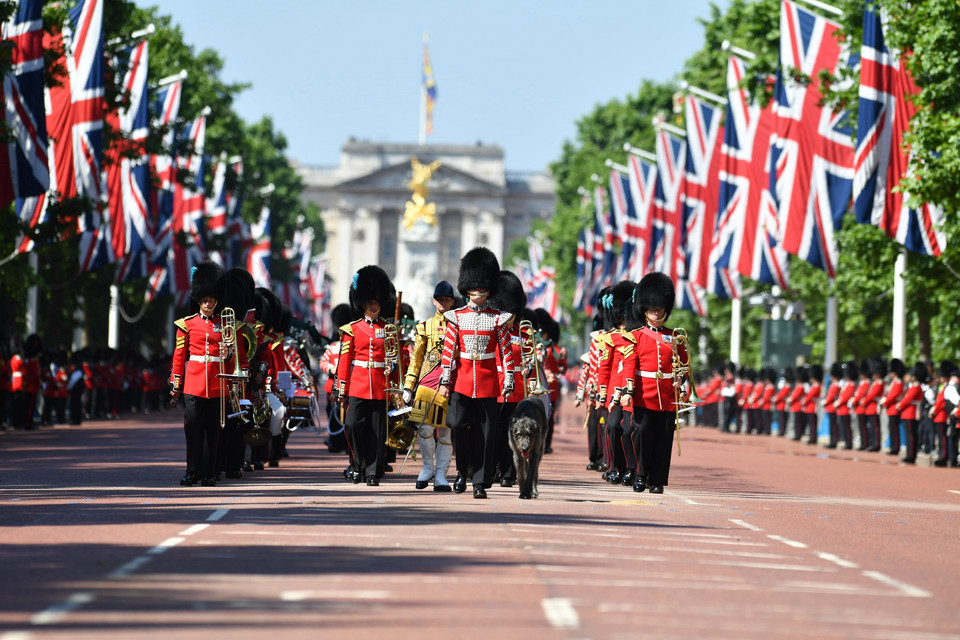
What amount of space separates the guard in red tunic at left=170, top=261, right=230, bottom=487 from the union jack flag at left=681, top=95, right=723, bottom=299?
2303 centimetres

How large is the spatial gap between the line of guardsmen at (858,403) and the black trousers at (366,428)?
1246 cm

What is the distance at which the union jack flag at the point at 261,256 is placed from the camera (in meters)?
60.2

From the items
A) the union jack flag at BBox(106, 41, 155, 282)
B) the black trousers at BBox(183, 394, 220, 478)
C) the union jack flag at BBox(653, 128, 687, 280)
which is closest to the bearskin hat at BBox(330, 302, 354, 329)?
the black trousers at BBox(183, 394, 220, 478)

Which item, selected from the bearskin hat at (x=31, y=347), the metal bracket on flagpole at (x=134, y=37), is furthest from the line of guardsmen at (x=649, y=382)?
the metal bracket on flagpole at (x=134, y=37)

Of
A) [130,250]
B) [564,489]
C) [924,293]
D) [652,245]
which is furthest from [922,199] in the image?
[652,245]

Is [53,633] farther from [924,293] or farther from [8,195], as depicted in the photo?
[924,293]

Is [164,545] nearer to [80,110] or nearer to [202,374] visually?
[202,374]

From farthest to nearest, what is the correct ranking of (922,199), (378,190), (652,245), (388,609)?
1. (378,190)
2. (652,245)
3. (922,199)
4. (388,609)

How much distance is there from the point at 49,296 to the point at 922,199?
2235 cm

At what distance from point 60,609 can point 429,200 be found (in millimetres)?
142625

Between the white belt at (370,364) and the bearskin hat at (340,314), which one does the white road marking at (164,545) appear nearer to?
the white belt at (370,364)

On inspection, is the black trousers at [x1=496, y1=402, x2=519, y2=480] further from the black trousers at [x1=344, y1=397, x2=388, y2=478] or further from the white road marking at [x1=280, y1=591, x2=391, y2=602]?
the white road marking at [x1=280, y1=591, x2=391, y2=602]

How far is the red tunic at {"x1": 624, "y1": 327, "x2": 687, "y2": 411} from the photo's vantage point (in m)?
16.2

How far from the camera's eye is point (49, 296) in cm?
3981
